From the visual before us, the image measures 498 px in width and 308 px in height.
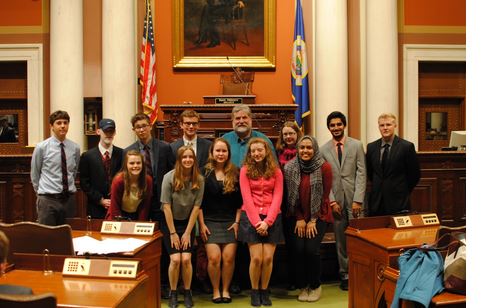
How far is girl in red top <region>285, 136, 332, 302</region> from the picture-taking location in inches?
206

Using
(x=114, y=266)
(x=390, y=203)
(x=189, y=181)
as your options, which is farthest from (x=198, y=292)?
(x=114, y=266)

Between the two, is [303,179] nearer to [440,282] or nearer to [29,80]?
[440,282]

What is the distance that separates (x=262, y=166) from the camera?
5168 millimetres

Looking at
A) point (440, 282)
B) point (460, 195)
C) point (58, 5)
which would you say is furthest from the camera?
point (58, 5)

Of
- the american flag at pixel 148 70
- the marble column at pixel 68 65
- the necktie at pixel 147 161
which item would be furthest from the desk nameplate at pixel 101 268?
the marble column at pixel 68 65

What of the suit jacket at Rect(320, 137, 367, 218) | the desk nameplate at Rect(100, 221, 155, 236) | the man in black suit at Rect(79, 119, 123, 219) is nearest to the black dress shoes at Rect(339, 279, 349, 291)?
the suit jacket at Rect(320, 137, 367, 218)

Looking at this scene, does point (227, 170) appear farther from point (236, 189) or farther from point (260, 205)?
point (260, 205)

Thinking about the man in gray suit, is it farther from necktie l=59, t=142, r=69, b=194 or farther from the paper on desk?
necktie l=59, t=142, r=69, b=194

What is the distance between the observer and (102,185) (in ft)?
18.3

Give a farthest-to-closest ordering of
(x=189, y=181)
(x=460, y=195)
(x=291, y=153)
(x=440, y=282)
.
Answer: (x=460, y=195), (x=291, y=153), (x=189, y=181), (x=440, y=282)

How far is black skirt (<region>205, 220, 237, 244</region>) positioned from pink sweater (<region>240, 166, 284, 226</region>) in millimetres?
245

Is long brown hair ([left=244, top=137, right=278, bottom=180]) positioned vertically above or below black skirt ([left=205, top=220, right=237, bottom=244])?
above

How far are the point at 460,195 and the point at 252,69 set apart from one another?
3.75m

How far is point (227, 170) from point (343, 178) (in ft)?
3.99
